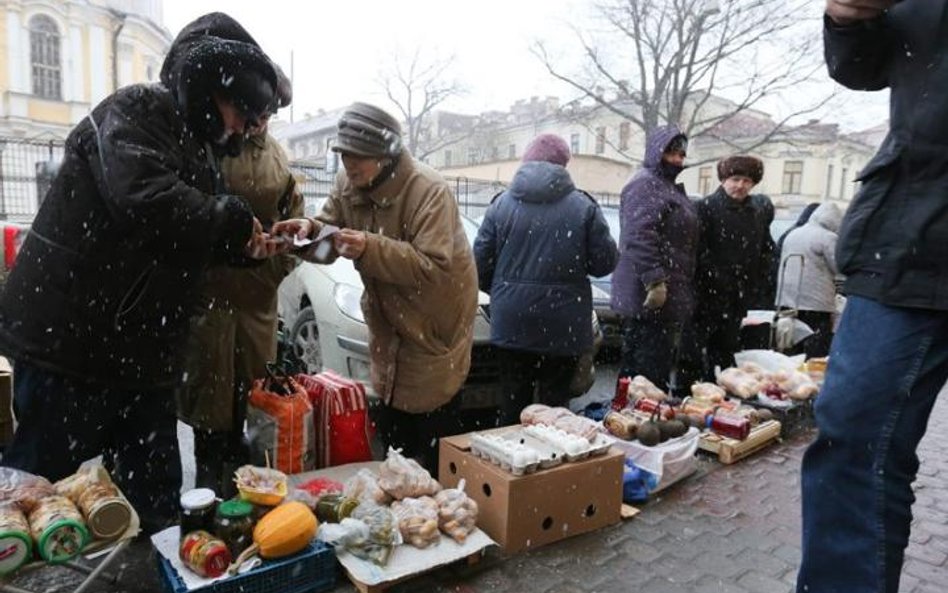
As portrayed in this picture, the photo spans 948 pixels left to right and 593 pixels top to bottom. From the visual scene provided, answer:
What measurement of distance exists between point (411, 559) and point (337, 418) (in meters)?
0.94

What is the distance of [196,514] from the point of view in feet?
8.07

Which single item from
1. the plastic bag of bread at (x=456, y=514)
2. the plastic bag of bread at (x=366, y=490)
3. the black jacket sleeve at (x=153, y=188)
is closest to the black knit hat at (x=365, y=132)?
the black jacket sleeve at (x=153, y=188)

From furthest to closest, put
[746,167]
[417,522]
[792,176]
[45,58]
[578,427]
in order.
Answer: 1. [792,176]
2. [45,58]
3. [746,167]
4. [578,427]
5. [417,522]

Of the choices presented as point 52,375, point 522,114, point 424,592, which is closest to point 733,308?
point 424,592

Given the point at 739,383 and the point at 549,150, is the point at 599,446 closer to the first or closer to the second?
the point at 549,150

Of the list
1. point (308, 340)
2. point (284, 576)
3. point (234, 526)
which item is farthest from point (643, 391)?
point (234, 526)

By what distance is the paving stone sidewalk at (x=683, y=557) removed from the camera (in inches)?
107

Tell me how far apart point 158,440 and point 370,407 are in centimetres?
117

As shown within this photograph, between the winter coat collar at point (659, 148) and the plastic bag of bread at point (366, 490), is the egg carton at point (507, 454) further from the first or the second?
the winter coat collar at point (659, 148)

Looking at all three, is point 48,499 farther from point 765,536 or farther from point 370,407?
point 765,536

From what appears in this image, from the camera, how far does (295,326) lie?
530 cm

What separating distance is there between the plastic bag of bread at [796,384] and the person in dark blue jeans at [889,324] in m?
3.68

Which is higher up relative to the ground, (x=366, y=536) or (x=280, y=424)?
(x=280, y=424)

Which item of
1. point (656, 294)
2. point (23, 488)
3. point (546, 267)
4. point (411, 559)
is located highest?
point (546, 267)
